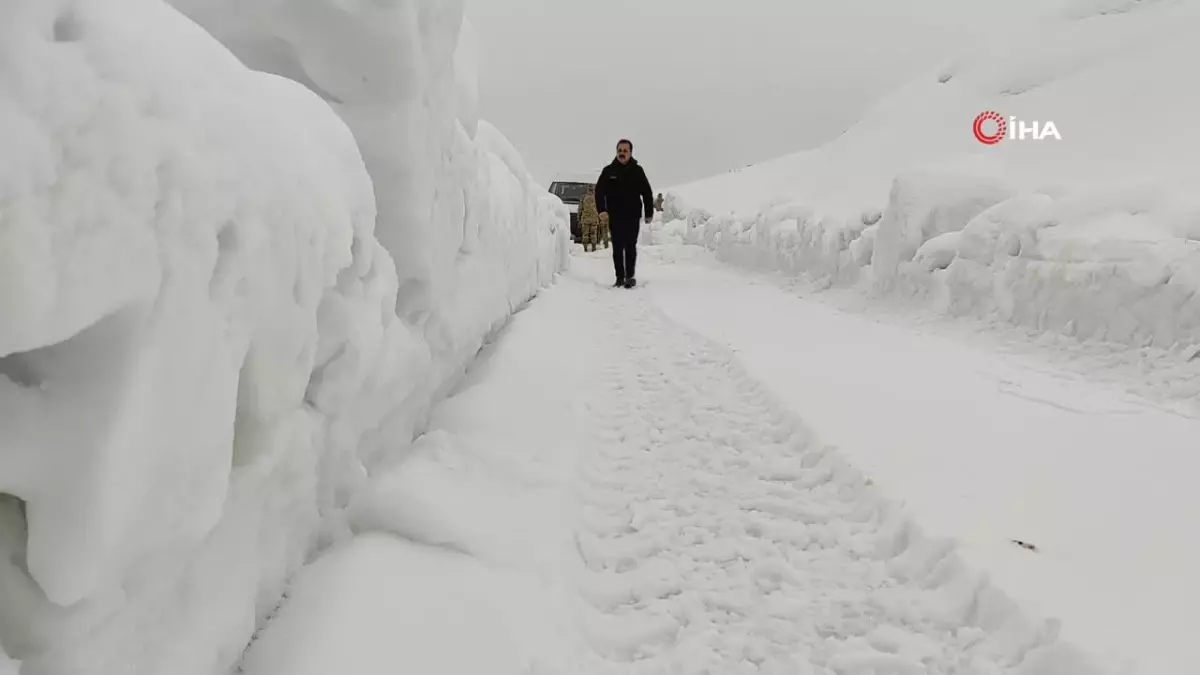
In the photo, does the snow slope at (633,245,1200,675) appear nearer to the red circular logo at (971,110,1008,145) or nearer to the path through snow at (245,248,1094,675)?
the path through snow at (245,248,1094,675)

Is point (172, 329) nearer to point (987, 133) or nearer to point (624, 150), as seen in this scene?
point (624, 150)

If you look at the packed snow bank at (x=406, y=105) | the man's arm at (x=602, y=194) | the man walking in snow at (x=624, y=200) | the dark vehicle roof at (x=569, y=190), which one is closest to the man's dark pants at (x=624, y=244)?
the man walking in snow at (x=624, y=200)

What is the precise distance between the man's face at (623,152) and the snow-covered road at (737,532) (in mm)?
4945

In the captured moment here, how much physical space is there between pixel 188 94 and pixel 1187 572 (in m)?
2.26

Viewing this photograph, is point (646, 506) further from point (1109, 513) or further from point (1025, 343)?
point (1025, 343)

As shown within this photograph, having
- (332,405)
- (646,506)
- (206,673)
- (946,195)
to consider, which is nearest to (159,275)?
(206,673)

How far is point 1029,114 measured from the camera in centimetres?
1508

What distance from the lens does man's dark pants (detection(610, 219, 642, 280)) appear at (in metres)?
7.79

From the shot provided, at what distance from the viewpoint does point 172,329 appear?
98cm

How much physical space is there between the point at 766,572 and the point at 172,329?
1.45 meters

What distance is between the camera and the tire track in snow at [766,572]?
59.6 inches

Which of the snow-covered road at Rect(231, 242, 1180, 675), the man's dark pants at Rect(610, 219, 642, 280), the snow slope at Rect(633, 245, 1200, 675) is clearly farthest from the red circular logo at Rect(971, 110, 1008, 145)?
the snow-covered road at Rect(231, 242, 1180, 675)

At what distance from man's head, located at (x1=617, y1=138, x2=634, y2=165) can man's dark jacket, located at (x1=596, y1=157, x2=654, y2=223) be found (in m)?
0.05

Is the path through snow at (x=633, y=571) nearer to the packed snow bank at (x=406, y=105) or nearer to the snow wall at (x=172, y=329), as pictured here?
the snow wall at (x=172, y=329)
